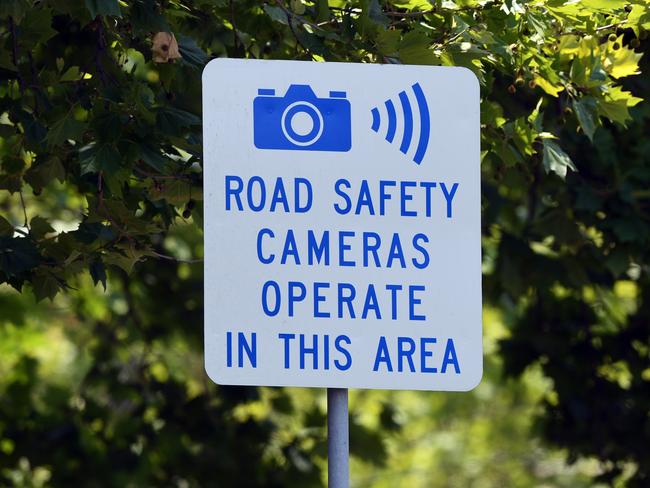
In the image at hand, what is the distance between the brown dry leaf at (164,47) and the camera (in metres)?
3.75

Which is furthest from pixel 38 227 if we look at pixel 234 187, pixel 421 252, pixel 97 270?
pixel 421 252

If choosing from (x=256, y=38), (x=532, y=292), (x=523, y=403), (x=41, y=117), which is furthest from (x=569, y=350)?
(x=523, y=403)

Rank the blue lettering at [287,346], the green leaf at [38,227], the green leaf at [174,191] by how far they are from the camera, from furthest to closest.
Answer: the green leaf at [38,227] → the green leaf at [174,191] → the blue lettering at [287,346]

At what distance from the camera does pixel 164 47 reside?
3760 mm

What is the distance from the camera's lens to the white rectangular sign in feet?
8.87

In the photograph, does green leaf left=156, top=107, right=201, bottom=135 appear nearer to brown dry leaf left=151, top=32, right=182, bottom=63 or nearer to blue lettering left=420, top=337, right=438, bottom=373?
brown dry leaf left=151, top=32, right=182, bottom=63

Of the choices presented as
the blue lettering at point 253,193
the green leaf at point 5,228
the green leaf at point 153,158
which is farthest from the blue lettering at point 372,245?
the green leaf at point 5,228

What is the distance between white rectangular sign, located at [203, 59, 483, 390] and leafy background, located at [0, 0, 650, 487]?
0.79 metres

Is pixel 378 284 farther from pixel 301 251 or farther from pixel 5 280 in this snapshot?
pixel 5 280

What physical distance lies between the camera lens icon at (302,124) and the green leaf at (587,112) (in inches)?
49.8

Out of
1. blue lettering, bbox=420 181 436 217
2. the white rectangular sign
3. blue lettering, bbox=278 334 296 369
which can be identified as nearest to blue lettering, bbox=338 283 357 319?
the white rectangular sign

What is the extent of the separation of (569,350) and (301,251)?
452 centimetres

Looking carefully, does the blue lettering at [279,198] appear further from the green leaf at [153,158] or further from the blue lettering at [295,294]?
the green leaf at [153,158]

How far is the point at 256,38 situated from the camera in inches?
172
